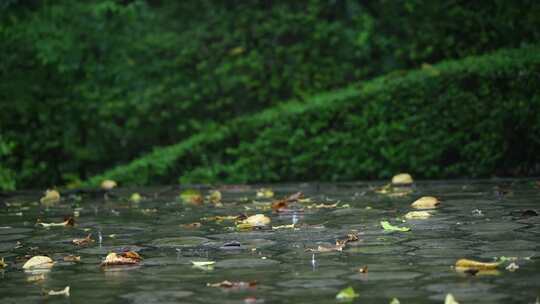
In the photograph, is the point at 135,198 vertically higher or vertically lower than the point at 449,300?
higher

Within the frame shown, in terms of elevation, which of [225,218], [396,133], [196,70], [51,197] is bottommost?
[225,218]

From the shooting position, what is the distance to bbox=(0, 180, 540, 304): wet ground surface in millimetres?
3234

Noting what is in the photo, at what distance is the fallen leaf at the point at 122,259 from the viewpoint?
399 centimetres

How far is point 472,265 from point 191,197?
4247mm

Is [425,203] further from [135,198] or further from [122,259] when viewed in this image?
[135,198]

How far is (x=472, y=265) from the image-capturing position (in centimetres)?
356

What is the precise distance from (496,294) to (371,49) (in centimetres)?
745

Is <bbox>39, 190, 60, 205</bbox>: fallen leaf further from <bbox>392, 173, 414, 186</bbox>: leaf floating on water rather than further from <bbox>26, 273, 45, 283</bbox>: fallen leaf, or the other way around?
Answer: <bbox>26, 273, 45, 283</bbox>: fallen leaf

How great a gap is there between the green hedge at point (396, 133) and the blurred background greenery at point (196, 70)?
4 cm

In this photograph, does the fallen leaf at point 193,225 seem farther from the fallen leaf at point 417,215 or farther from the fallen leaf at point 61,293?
the fallen leaf at point 61,293

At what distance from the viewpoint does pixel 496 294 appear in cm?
304

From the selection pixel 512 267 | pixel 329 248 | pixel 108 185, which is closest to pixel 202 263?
pixel 329 248

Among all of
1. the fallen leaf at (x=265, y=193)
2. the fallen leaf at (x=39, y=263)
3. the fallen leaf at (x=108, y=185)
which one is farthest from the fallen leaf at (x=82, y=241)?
the fallen leaf at (x=108, y=185)

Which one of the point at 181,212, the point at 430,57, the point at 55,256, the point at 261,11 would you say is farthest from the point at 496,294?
the point at 261,11
